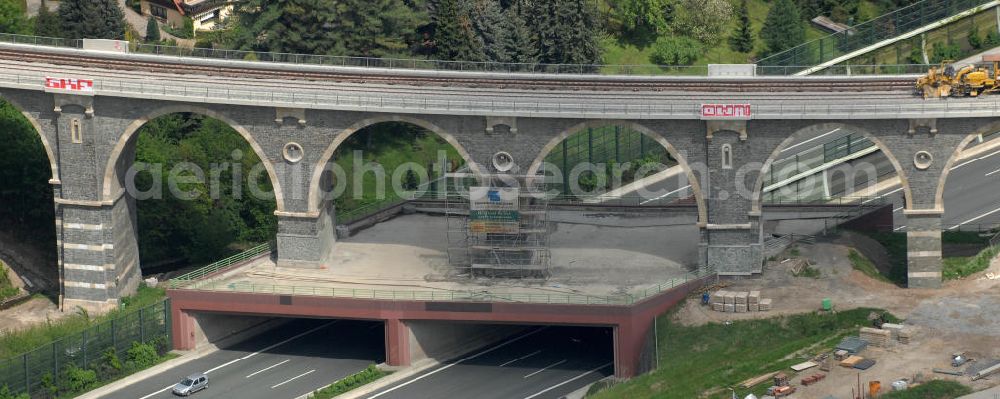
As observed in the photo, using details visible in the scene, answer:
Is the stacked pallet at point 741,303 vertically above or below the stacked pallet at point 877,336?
above

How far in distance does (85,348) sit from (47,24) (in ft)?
155

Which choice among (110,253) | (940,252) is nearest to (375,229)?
(110,253)

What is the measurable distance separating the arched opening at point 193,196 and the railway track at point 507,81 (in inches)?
351

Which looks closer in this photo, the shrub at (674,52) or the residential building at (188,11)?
the shrub at (674,52)

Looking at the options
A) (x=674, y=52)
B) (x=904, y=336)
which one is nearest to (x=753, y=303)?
(x=904, y=336)

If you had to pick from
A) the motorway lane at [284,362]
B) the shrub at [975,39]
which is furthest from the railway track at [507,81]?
the shrub at [975,39]

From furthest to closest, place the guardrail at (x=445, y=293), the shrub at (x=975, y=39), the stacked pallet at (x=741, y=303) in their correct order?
the shrub at (x=975, y=39), the guardrail at (x=445, y=293), the stacked pallet at (x=741, y=303)

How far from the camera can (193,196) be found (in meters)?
168

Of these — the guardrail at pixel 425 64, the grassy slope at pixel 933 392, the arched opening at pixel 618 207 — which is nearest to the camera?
the grassy slope at pixel 933 392

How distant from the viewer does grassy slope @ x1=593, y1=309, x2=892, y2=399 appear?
127m

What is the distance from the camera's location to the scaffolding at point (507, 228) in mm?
143000

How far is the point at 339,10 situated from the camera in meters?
176

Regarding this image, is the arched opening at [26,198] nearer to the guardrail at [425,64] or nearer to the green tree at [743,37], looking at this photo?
the guardrail at [425,64]

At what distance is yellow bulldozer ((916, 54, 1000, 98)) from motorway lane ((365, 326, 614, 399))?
29.1 meters
